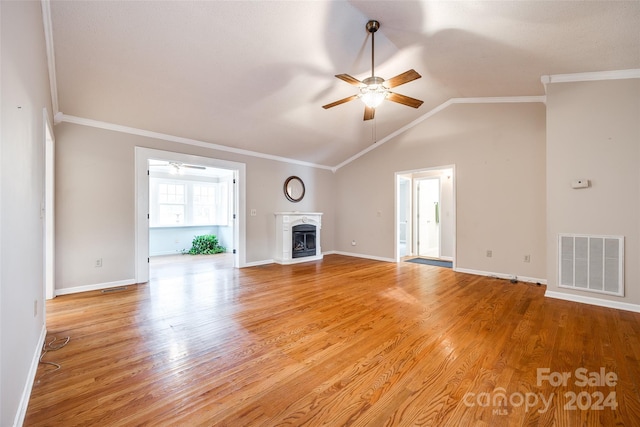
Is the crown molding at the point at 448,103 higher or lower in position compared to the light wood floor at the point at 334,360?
higher

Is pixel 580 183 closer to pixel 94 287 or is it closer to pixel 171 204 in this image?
pixel 94 287

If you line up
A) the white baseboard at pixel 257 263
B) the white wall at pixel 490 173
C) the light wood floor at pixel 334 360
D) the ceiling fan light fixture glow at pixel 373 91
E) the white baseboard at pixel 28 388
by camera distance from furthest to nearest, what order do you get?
the white baseboard at pixel 257 263 < the white wall at pixel 490 173 < the ceiling fan light fixture glow at pixel 373 91 < the light wood floor at pixel 334 360 < the white baseboard at pixel 28 388

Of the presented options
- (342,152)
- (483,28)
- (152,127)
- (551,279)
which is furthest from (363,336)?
(342,152)

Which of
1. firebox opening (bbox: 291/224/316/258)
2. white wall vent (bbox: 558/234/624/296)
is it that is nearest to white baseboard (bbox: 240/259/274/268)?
firebox opening (bbox: 291/224/316/258)

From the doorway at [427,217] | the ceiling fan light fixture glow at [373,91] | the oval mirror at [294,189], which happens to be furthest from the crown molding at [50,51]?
the doorway at [427,217]

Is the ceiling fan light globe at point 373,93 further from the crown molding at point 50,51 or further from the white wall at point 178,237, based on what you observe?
the white wall at point 178,237

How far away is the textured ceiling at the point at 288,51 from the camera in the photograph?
2574 mm

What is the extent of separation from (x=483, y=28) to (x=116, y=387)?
14.4ft

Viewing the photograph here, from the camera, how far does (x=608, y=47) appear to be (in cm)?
291

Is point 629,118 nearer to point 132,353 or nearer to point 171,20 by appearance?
point 171,20

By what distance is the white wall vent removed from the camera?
333 cm

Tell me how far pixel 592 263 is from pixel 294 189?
5.31 metres

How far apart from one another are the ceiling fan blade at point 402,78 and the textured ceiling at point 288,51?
70 cm

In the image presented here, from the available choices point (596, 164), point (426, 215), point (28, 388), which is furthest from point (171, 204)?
point (596, 164)
